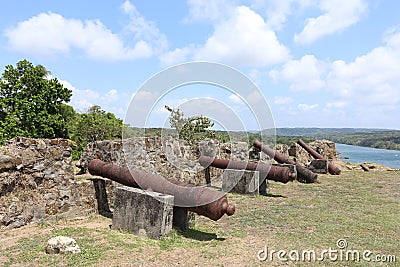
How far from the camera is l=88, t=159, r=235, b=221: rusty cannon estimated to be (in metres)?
6.07

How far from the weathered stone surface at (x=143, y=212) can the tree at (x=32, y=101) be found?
2334 cm

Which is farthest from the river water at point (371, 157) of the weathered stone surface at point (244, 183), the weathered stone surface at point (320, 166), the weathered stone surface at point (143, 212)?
the weathered stone surface at point (143, 212)

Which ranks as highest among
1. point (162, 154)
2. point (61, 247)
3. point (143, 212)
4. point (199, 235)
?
point (162, 154)

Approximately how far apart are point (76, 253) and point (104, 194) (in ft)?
9.78

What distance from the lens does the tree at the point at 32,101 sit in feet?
90.1

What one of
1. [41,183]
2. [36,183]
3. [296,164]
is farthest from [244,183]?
[36,183]

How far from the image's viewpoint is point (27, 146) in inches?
266

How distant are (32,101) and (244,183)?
2352 centimetres

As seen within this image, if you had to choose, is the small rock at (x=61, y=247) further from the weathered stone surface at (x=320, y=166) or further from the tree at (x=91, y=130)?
the tree at (x=91, y=130)

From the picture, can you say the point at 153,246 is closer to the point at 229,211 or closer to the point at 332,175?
the point at 229,211

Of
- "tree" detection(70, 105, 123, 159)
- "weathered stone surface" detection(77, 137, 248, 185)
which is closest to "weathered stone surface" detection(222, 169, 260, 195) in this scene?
"weathered stone surface" detection(77, 137, 248, 185)

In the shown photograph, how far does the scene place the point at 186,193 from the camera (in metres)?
6.32

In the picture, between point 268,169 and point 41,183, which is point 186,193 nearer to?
point 41,183

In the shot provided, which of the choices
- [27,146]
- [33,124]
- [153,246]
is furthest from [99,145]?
[33,124]
